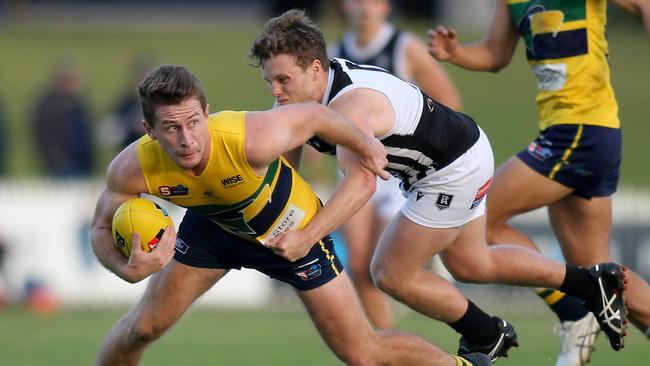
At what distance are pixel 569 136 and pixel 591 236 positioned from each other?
681mm

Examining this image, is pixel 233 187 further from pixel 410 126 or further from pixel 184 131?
pixel 410 126

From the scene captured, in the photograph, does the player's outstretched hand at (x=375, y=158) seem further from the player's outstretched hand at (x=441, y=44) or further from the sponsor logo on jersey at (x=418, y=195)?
the player's outstretched hand at (x=441, y=44)

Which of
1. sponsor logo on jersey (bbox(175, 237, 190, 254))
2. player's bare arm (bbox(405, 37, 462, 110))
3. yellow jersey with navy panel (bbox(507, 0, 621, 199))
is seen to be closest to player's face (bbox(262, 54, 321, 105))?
sponsor logo on jersey (bbox(175, 237, 190, 254))

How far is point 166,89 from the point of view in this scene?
6164mm

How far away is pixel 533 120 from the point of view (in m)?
29.3

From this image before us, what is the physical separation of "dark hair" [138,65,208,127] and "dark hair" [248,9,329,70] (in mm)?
570

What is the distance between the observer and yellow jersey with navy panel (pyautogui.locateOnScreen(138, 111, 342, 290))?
6371 millimetres

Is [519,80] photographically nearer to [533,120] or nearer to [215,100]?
[533,120]

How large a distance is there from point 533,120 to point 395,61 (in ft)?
64.4

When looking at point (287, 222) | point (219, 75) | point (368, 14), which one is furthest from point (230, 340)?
point (219, 75)

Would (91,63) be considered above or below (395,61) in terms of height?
below

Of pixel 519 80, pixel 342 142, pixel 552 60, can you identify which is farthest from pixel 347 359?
pixel 519 80

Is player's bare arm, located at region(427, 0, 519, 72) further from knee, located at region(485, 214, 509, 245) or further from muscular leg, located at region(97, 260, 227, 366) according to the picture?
muscular leg, located at region(97, 260, 227, 366)

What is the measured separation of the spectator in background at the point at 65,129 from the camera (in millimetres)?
18125
